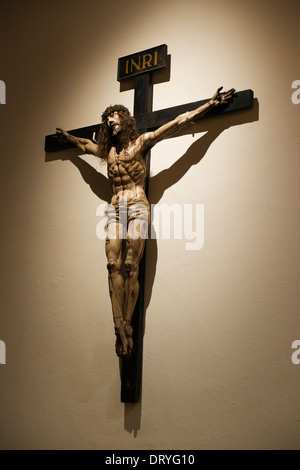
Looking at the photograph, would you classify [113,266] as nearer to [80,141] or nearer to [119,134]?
[119,134]

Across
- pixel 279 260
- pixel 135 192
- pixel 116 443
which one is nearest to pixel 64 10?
pixel 135 192

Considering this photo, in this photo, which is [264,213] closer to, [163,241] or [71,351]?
[163,241]

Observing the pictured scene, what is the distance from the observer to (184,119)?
9.73ft

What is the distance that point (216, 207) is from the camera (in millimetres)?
2953

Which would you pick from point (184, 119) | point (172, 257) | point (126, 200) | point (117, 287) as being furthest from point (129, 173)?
point (117, 287)

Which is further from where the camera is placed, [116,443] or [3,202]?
[3,202]

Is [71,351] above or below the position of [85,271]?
below

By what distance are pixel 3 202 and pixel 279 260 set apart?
6.78 feet

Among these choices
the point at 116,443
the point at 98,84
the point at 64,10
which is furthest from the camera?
the point at 64,10

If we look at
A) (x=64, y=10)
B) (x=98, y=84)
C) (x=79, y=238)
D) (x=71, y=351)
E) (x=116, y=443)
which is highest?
(x=64, y=10)

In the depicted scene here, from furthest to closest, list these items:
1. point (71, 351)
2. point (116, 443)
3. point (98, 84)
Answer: point (98, 84) < point (71, 351) < point (116, 443)

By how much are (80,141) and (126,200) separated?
63 cm

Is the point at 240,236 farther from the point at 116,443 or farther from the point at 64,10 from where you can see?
the point at 64,10

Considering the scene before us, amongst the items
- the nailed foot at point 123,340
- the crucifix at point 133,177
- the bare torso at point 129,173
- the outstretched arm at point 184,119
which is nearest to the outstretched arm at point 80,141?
the crucifix at point 133,177
